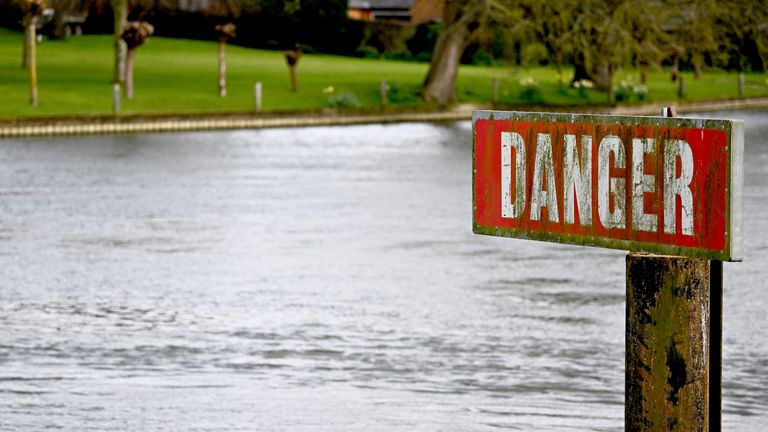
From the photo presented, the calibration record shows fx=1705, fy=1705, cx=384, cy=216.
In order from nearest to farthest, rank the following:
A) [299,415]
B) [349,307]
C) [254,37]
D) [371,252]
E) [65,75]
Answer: [299,415] < [349,307] < [371,252] < [65,75] < [254,37]

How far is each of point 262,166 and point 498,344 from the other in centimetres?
1754

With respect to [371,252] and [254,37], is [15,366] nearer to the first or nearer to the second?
[371,252]

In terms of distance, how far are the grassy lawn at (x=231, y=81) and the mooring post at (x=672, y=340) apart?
34903 mm

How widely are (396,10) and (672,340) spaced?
100082 millimetres

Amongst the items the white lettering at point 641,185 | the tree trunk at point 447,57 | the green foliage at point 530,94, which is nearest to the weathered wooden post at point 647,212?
the white lettering at point 641,185

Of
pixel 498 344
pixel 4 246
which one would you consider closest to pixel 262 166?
pixel 4 246

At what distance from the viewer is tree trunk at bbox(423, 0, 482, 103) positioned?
4978 cm

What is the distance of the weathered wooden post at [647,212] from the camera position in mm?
4785

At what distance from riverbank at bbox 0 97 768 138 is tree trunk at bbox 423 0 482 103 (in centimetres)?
129

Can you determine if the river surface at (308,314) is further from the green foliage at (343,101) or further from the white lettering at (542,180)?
the green foliage at (343,101)

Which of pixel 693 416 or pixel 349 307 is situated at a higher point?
pixel 693 416

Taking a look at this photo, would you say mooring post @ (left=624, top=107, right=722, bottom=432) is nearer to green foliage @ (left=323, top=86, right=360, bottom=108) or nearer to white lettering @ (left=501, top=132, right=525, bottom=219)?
white lettering @ (left=501, top=132, right=525, bottom=219)

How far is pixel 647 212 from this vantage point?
4965mm

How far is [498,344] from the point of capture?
1240 centimetres
